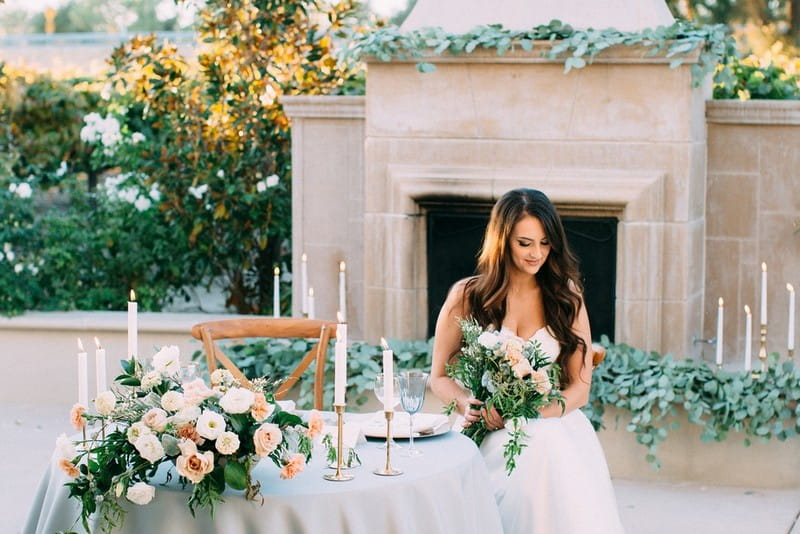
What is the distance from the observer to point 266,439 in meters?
3.32

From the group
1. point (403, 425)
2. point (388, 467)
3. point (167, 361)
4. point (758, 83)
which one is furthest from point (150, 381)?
point (758, 83)

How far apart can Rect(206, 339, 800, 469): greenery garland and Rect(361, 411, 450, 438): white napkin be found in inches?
86.5

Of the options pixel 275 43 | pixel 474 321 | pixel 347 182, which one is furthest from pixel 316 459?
pixel 275 43

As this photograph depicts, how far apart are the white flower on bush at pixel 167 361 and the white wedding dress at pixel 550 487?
1.28m

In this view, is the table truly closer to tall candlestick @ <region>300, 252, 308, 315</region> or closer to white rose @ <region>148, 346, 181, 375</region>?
white rose @ <region>148, 346, 181, 375</region>

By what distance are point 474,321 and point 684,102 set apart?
2.41 meters

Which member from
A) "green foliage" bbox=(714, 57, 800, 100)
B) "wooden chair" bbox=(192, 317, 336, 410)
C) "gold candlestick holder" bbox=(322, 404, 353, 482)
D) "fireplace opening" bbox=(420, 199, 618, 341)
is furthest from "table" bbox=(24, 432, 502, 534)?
"green foliage" bbox=(714, 57, 800, 100)

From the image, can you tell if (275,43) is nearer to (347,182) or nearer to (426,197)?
(347,182)

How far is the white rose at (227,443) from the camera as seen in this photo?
10.9 feet

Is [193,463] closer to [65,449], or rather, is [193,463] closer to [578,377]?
[65,449]

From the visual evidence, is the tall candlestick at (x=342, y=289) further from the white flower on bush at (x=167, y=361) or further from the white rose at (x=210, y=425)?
the white rose at (x=210, y=425)

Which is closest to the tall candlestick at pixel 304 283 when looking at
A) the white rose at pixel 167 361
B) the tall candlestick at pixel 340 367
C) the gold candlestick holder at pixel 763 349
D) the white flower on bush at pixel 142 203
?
the white flower on bush at pixel 142 203

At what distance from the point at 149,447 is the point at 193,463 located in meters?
0.12

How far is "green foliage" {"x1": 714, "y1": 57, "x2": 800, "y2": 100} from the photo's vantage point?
7320 millimetres
